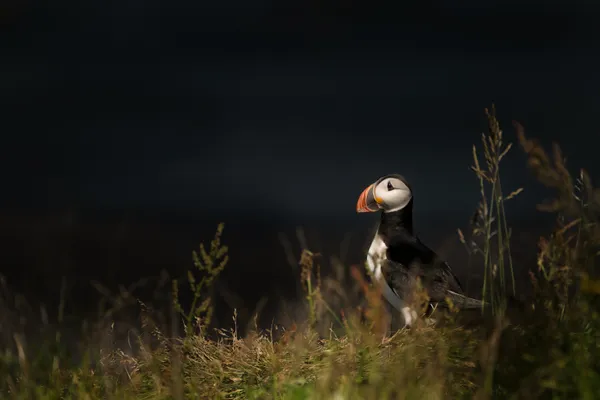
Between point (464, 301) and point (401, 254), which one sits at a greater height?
point (401, 254)

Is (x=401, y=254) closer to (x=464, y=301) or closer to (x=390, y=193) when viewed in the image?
(x=390, y=193)

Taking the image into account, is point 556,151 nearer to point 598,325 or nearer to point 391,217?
point 598,325

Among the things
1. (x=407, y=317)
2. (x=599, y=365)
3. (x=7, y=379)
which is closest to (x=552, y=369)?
(x=599, y=365)

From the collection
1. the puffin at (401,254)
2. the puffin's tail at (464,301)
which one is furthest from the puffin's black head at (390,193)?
the puffin's tail at (464,301)

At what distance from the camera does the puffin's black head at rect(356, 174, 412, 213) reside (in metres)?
6.74

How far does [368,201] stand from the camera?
6.84m

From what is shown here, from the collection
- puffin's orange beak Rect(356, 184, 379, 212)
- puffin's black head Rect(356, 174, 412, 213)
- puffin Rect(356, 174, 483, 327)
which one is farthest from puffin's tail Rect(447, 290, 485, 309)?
puffin's orange beak Rect(356, 184, 379, 212)

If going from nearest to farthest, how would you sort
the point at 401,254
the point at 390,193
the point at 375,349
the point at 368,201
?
the point at 375,349
the point at 401,254
the point at 390,193
the point at 368,201

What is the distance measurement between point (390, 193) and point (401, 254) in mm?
581

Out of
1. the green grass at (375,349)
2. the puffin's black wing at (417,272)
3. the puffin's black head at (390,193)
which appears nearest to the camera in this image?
the green grass at (375,349)

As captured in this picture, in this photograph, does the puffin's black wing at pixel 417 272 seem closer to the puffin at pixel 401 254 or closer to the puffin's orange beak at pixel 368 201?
the puffin at pixel 401 254

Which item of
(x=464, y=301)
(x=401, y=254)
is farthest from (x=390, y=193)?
(x=464, y=301)

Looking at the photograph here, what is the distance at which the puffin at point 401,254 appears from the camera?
6.22 m

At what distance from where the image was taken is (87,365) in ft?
15.7
